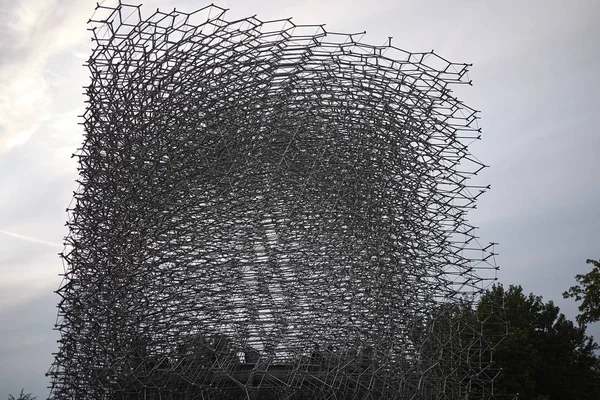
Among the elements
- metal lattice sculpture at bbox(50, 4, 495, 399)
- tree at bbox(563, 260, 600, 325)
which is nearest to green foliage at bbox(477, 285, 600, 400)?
tree at bbox(563, 260, 600, 325)

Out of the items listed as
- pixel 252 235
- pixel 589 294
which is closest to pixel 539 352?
pixel 589 294

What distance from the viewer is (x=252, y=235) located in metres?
21.6

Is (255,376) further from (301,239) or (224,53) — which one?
(224,53)

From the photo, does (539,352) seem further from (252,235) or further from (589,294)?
(252,235)

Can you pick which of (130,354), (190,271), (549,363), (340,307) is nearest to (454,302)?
(340,307)

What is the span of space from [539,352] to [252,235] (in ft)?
78.8

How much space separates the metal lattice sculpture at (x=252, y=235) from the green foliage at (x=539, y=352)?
14.3 meters

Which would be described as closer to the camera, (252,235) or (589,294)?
(252,235)

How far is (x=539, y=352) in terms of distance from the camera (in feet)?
127

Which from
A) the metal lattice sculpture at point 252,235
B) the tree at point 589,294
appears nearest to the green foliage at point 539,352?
the tree at point 589,294

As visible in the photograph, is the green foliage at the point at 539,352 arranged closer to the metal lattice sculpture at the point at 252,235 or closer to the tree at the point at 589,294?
the tree at the point at 589,294

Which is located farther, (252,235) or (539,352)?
(539,352)

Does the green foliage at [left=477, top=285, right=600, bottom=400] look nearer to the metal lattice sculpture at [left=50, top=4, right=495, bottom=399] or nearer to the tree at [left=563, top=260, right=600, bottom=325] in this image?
the tree at [left=563, top=260, right=600, bottom=325]

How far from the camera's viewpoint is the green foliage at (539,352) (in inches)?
1439
